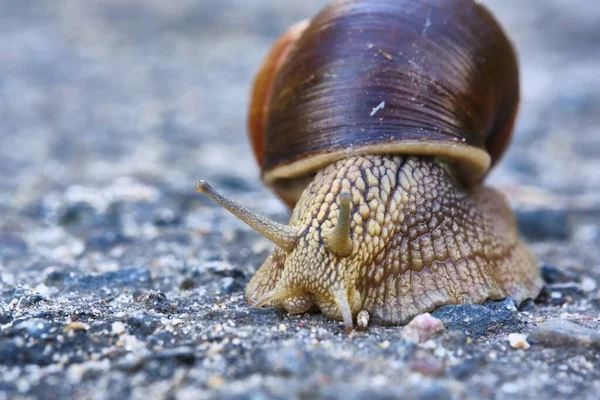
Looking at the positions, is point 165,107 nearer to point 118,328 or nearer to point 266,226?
point 266,226

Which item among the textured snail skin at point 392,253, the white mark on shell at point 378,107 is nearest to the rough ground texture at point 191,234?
the textured snail skin at point 392,253

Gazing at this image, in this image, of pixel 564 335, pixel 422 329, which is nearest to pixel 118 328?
pixel 422 329

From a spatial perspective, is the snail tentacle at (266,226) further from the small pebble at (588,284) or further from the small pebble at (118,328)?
the small pebble at (588,284)

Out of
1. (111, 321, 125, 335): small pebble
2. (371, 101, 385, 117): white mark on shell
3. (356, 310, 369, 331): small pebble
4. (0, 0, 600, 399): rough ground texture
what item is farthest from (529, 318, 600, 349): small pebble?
(111, 321, 125, 335): small pebble

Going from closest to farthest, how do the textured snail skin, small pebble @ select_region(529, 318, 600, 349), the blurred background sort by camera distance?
small pebble @ select_region(529, 318, 600, 349)
the textured snail skin
the blurred background

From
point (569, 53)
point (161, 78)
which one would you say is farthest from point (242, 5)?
point (569, 53)

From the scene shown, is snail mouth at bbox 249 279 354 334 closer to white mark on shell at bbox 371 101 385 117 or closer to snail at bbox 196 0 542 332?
snail at bbox 196 0 542 332

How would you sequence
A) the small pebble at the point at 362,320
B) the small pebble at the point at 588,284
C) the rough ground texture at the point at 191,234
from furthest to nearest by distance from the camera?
the small pebble at the point at 588,284 → the small pebble at the point at 362,320 → the rough ground texture at the point at 191,234
